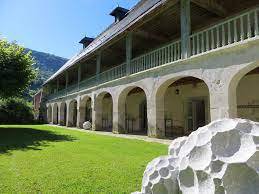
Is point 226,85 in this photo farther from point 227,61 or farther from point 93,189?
point 93,189

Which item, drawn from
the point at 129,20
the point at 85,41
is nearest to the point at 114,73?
the point at 129,20

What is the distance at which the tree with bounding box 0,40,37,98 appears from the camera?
14.2 m

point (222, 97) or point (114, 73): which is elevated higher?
point (114, 73)

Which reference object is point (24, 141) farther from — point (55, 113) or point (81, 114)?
point (55, 113)

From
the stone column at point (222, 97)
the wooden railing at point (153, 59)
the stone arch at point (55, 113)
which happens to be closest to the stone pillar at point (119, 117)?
the wooden railing at point (153, 59)

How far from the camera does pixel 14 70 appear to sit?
571 inches

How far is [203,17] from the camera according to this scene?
12.0 m

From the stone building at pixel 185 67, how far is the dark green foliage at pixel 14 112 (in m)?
13.5

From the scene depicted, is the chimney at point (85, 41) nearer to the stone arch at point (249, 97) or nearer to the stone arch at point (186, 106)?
the stone arch at point (186, 106)

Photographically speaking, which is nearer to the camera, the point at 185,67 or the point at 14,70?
the point at 185,67

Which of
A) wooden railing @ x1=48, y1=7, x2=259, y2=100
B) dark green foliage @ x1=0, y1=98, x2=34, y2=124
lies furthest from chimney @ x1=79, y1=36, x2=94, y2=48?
wooden railing @ x1=48, y1=7, x2=259, y2=100

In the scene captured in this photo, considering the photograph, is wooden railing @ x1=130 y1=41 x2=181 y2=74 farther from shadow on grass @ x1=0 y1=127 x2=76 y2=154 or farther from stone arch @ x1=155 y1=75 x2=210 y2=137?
shadow on grass @ x1=0 y1=127 x2=76 y2=154

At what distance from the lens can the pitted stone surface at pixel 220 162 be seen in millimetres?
1885

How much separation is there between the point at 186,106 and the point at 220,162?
42.1 feet
